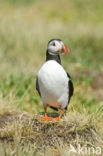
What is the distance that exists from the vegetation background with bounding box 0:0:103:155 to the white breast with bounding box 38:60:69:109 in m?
0.33

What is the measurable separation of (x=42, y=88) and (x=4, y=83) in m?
2.66

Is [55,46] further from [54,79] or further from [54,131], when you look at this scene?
[54,131]

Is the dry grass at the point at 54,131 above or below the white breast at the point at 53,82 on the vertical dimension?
below

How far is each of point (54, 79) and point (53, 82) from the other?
0.13 ft

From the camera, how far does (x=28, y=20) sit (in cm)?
1421

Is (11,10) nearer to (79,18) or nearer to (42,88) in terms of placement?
(79,18)

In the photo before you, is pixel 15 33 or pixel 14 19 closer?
pixel 15 33

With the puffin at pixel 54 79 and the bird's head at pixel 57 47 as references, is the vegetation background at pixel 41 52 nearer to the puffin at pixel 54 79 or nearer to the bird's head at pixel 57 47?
the puffin at pixel 54 79

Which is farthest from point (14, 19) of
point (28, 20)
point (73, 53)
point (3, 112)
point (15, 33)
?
point (3, 112)

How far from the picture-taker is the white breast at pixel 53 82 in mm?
4223

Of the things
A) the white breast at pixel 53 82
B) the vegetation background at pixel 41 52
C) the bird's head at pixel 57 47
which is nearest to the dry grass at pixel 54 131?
the vegetation background at pixel 41 52

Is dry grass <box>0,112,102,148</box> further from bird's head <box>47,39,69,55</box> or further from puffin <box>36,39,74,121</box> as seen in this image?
bird's head <box>47,39,69,55</box>

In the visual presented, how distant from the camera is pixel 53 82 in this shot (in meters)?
4.24

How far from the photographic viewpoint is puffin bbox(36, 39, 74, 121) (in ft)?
13.9
